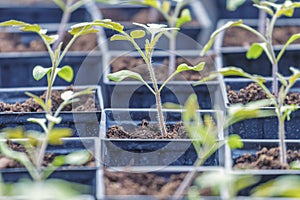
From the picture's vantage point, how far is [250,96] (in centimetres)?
180

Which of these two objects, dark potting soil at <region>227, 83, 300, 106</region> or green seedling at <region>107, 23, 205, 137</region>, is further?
dark potting soil at <region>227, 83, 300, 106</region>

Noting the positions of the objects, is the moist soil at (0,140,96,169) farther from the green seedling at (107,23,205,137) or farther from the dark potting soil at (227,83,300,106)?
the dark potting soil at (227,83,300,106)

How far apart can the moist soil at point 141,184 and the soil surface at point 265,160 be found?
173 mm

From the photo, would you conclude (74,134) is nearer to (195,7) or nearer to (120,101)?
(120,101)

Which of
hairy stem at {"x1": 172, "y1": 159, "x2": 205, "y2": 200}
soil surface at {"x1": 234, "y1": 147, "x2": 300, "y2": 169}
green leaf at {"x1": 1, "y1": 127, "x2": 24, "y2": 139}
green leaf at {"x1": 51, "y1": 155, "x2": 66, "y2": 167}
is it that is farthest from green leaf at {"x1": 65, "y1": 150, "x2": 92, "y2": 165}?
soil surface at {"x1": 234, "y1": 147, "x2": 300, "y2": 169}

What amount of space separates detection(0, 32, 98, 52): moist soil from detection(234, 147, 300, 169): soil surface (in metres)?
1.06

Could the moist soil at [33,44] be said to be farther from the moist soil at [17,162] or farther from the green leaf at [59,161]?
the green leaf at [59,161]

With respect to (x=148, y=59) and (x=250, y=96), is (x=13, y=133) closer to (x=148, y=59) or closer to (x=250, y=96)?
(x=148, y=59)

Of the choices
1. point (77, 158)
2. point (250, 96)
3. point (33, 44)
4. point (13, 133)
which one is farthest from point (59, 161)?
point (33, 44)

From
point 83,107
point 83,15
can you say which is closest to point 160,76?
point 83,107

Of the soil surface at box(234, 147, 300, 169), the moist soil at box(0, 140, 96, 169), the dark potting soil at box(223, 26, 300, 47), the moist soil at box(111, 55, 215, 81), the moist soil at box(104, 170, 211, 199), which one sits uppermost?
the dark potting soil at box(223, 26, 300, 47)

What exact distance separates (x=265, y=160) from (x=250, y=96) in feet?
1.28

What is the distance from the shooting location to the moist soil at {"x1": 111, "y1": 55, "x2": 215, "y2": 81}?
6.73 feet

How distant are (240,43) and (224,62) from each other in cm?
32
